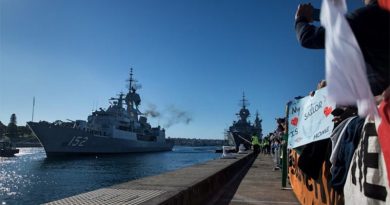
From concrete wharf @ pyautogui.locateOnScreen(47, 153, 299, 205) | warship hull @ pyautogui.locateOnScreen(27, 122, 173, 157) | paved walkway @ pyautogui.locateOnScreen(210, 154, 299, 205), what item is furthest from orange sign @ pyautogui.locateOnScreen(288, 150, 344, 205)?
warship hull @ pyautogui.locateOnScreen(27, 122, 173, 157)

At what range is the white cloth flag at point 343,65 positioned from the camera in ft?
5.30

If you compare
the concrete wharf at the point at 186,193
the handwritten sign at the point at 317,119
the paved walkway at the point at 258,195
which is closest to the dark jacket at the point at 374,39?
the handwritten sign at the point at 317,119

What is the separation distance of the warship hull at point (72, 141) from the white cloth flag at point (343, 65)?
61830mm

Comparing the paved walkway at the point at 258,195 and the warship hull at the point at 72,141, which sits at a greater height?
the warship hull at the point at 72,141

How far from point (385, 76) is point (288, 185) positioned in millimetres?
7955

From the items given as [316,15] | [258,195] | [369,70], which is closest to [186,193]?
[258,195]

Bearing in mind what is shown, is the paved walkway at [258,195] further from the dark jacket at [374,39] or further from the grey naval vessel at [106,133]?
the grey naval vessel at [106,133]

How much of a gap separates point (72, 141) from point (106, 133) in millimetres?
10004

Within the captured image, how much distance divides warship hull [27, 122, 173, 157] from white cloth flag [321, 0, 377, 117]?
61830 millimetres

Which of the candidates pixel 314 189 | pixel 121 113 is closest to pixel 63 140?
pixel 121 113

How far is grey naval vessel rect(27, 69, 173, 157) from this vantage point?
60.3 metres

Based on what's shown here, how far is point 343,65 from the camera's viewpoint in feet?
5.31

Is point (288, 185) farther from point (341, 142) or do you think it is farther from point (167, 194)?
point (341, 142)

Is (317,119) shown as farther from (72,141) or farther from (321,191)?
(72,141)
